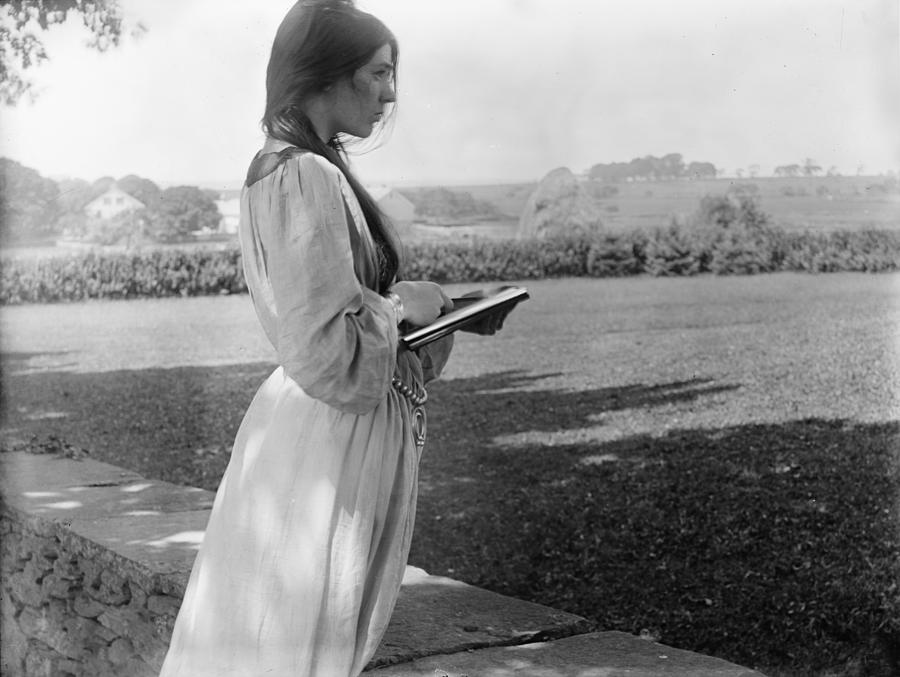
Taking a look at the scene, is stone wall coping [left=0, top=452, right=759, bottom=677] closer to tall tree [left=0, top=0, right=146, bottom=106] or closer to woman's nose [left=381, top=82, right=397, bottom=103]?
woman's nose [left=381, top=82, right=397, bottom=103]

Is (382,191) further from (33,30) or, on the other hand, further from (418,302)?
(418,302)

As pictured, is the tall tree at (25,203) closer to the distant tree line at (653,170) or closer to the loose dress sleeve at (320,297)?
the distant tree line at (653,170)

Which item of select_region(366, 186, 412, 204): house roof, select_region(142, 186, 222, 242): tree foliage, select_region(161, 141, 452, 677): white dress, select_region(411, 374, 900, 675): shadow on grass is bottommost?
select_region(411, 374, 900, 675): shadow on grass

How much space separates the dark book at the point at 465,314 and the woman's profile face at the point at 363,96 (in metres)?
0.36

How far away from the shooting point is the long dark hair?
1.90 metres

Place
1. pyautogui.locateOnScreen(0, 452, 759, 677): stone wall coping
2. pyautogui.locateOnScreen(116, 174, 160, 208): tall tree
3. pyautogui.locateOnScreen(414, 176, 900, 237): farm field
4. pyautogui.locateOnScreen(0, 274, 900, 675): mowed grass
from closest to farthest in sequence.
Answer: pyautogui.locateOnScreen(0, 452, 759, 677): stone wall coping, pyautogui.locateOnScreen(0, 274, 900, 675): mowed grass, pyautogui.locateOnScreen(414, 176, 900, 237): farm field, pyautogui.locateOnScreen(116, 174, 160, 208): tall tree

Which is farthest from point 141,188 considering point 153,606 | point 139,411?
point 153,606

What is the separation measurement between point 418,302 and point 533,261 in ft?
19.8

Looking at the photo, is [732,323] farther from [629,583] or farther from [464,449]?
[629,583]

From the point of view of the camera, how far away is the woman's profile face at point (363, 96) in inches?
76.7

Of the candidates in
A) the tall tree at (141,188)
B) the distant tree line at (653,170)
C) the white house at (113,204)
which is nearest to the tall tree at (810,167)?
the distant tree line at (653,170)

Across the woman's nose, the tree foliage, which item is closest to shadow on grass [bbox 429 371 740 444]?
the tree foliage

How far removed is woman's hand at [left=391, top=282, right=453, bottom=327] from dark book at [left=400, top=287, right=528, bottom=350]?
0.01 metres

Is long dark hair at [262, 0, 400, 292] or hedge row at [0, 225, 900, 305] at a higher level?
long dark hair at [262, 0, 400, 292]
